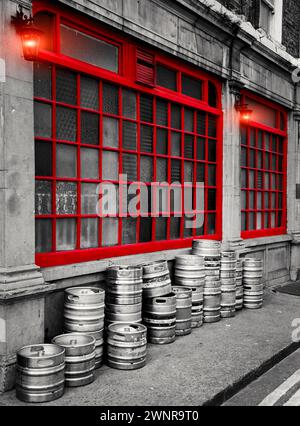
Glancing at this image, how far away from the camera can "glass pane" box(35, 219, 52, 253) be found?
19.5 feet

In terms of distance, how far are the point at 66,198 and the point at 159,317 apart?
80.7 inches

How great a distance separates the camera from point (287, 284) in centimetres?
1195

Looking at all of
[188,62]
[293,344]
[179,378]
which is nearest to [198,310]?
[293,344]

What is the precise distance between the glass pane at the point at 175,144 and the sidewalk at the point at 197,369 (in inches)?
118

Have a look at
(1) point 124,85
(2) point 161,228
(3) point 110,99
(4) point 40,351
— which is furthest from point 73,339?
(1) point 124,85

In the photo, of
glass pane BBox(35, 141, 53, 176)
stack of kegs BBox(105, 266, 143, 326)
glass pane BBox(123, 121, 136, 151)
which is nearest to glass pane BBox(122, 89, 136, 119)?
glass pane BBox(123, 121, 136, 151)

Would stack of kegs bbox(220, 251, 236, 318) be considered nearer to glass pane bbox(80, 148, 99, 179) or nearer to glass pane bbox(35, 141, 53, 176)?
glass pane bbox(80, 148, 99, 179)

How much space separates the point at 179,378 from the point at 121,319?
1135mm

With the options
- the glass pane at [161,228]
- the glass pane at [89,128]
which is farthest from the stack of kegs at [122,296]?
the glass pane at [161,228]

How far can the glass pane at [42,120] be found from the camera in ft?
19.4

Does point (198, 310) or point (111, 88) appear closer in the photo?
point (111, 88)
